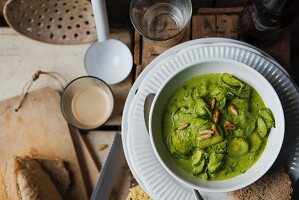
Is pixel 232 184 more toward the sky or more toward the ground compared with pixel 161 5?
more toward the ground

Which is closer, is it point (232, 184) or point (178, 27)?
point (232, 184)

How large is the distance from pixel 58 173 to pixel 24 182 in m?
0.13

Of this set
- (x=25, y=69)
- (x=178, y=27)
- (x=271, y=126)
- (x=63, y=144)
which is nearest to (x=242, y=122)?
(x=271, y=126)

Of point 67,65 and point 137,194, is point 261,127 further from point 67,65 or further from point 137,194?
point 67,65

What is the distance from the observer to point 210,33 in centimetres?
123

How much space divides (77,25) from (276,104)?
73cm

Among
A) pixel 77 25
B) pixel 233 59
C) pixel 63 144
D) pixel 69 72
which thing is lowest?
pixel 63 144

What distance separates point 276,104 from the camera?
0.93 meters

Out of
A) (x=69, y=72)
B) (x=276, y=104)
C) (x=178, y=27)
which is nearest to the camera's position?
(x=276, y=104)

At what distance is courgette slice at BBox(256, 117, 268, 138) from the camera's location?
945 millimetres

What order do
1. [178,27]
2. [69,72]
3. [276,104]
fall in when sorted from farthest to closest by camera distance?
[69,72]
[178,27]
[276,104]

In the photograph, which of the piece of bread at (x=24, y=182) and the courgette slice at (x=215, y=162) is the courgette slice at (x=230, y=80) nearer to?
the courgette slice at (x=215, y=162)

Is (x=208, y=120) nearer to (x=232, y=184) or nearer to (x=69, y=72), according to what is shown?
(x=232, y=184)

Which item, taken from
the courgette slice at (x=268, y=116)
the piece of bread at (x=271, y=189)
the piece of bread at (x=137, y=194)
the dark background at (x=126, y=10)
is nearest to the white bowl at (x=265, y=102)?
the courgette slice at (x=268, y=116)
